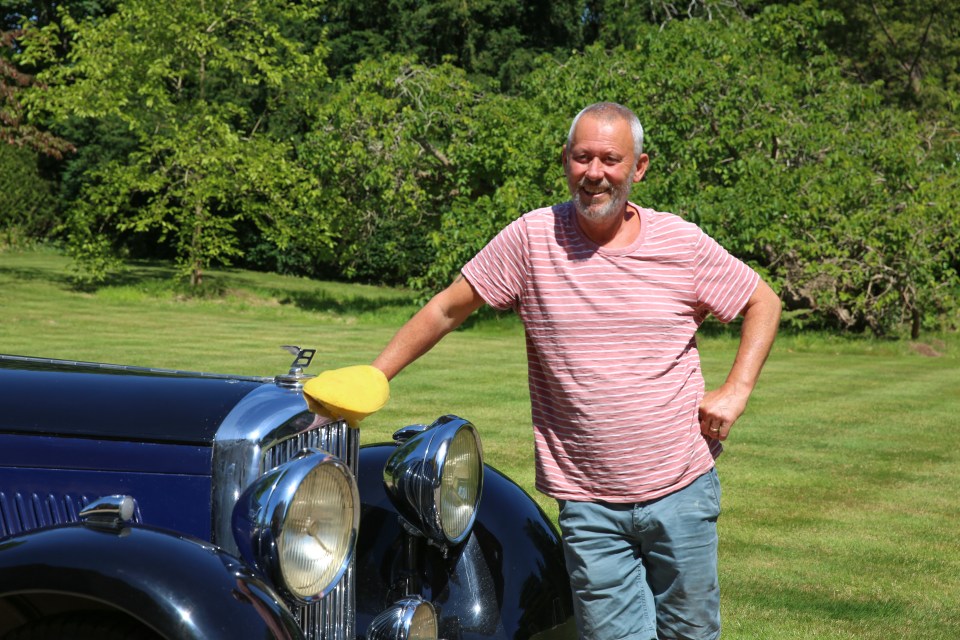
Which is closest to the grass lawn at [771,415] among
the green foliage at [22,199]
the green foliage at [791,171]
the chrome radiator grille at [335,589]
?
the green foliage at [791,171]

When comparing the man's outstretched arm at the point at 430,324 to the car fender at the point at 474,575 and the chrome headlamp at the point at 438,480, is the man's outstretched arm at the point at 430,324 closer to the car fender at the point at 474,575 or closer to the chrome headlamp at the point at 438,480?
the chrome headlamp at the point at 438,480

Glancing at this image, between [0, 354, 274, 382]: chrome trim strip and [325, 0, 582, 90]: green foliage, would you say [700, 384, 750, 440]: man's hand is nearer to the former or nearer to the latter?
[0, 354, 274, 382]: chrome trim strip

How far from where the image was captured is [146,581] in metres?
1.97

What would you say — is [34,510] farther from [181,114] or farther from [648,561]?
[181,114]

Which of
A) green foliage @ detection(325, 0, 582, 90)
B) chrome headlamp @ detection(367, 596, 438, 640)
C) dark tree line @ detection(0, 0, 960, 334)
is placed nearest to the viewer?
chrome headlamp @ detection(367, 596, 438, 640)

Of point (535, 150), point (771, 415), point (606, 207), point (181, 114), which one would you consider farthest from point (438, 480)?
point (181, 114)

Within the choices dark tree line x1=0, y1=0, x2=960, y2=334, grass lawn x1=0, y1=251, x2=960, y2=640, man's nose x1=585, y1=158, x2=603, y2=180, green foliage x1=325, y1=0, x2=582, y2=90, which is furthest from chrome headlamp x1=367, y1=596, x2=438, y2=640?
green foliage x1=325, y1=0, x2=582, y2=90

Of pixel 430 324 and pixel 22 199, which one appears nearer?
pixel 430 324

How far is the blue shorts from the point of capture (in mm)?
2744

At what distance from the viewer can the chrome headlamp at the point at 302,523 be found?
220 cm

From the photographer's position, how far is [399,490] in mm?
2828

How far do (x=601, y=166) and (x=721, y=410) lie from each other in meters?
0.72

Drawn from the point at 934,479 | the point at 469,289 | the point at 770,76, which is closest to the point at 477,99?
the point at 770,76

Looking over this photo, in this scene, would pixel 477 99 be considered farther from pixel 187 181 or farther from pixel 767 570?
pixel 767 570
